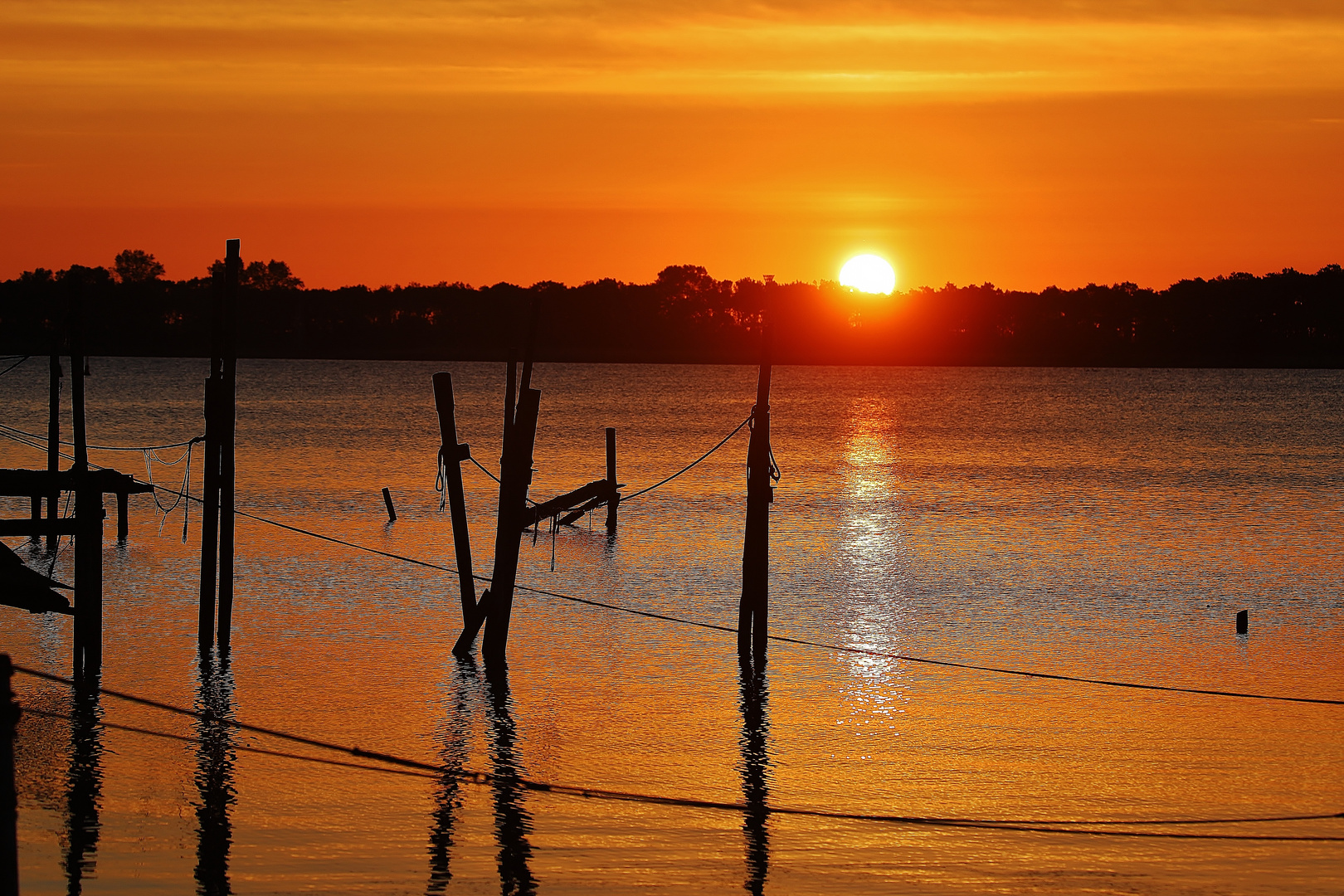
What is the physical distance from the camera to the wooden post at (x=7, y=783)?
615 cm

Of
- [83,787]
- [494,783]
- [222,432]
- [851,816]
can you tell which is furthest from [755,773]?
[222,432]

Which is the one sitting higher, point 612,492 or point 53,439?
point 53,439

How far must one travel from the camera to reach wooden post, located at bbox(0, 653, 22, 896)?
6.15m

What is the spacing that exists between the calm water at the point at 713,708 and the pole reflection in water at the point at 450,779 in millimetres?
44

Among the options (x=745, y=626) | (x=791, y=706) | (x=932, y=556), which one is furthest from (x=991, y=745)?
(x=932, y=556)

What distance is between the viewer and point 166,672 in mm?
18203

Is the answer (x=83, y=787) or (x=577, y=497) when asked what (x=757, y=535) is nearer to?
(x=83, y=787)

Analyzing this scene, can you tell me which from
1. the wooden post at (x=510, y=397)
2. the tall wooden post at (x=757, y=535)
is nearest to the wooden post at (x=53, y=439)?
the wooden post at (x=510, y=397)

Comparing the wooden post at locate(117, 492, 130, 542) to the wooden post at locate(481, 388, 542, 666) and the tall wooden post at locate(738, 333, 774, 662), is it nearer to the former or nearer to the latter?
the wooden post at locate(481, 388, 542, 666)

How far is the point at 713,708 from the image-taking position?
16797 millimetres

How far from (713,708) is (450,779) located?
4.44 meters

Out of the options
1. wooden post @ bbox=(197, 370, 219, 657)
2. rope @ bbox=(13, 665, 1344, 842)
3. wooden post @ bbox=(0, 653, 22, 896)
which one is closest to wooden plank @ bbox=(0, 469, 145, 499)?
wooden post @ bbox=(197, 370, 219, 657)

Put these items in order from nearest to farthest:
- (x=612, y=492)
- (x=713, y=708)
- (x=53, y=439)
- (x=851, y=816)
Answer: (x=851, y=816) → (x=713, y=708) → (x=53, y=439) → (x=612, y=492)

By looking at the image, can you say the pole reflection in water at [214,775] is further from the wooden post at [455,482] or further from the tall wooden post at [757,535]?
the tall wooden post at [757,535]
